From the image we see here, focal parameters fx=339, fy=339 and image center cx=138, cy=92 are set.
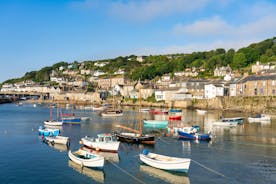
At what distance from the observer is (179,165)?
22828 mm

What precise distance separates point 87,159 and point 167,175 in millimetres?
6029

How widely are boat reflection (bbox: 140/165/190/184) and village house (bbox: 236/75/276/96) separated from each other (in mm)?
51967

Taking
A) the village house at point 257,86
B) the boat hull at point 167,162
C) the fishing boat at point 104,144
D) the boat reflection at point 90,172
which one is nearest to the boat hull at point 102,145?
the fishing boat at point 104,144

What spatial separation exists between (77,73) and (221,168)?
16880 cm

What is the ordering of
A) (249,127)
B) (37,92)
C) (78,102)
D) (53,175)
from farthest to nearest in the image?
1. (37,92)
2. (78,102)
3. (249,127)
4. (53,175)

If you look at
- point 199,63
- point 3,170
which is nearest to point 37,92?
point 199,63

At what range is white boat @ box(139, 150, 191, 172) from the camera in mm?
22719

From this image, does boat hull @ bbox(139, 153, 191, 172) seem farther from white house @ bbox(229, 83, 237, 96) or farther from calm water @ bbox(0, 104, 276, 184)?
white house @ bbox(229, 83, 237, 96)

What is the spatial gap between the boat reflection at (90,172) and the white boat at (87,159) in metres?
0.30

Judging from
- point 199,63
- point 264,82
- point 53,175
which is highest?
point 199,63

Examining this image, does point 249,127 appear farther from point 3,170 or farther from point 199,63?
point 199,63

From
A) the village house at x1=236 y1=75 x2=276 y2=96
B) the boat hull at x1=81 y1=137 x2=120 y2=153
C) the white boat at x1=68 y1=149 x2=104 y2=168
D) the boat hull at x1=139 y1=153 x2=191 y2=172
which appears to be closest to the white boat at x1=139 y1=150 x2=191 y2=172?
the boat hull at x1=139 y1=153 x2=191 y2=172

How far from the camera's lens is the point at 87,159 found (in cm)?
2470

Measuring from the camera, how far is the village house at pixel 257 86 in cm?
6888
